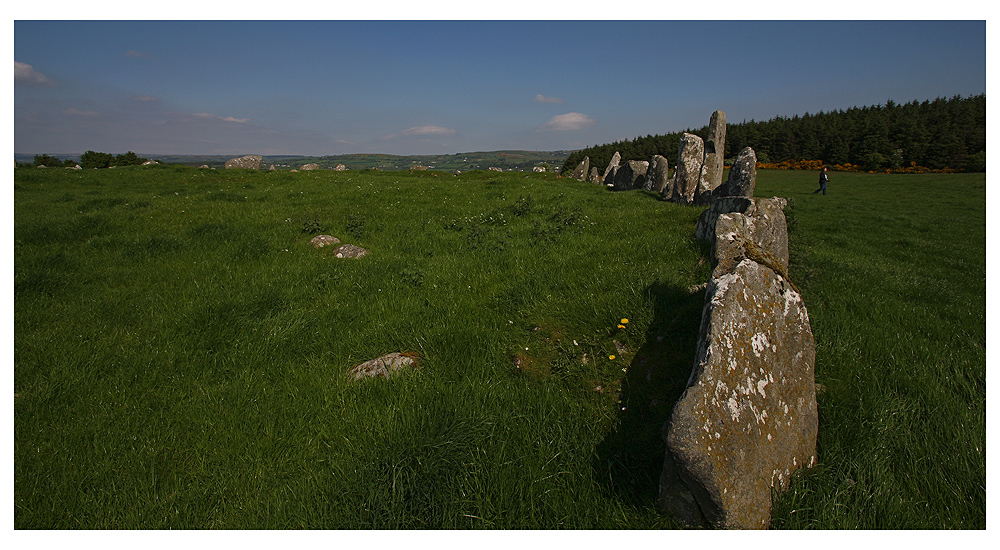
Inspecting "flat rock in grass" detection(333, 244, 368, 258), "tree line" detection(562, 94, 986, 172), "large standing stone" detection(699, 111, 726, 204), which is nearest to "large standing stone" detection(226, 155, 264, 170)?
"flat rock in grass" detection(333, 244, 368, 258)

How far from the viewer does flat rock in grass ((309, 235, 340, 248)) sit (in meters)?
9.06

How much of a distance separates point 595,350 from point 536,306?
3.94 ft

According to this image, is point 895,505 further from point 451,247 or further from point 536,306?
point 451,247

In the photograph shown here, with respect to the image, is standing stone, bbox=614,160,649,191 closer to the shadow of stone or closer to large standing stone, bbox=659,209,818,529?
the shadow of stone

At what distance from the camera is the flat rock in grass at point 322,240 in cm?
906

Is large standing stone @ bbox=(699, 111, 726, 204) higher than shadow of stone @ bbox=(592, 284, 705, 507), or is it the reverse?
large standing stone @ bbox=(699, 111, 726, 204)

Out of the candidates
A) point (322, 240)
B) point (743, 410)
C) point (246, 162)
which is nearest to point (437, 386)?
point (743, 410)

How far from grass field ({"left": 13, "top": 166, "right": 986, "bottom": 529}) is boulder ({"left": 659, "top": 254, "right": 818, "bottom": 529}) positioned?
0.77 ft

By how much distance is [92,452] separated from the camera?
133 inches

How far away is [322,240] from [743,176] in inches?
492

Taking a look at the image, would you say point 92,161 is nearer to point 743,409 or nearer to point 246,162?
point 246,162

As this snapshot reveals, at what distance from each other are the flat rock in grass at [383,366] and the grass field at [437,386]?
→ 0.16 metres

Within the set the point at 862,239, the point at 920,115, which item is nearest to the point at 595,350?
the point at 862,239

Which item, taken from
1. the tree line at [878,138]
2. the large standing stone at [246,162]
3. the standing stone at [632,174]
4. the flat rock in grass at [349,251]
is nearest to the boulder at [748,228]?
the flat rock in grass at [349,251]
